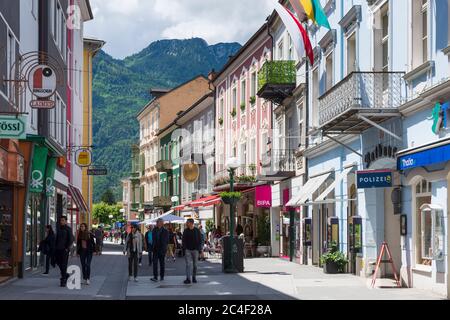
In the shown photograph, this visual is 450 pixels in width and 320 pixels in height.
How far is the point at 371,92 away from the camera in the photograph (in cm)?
1998

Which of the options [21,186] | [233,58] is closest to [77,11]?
[233,58]

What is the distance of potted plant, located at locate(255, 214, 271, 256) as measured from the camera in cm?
3719

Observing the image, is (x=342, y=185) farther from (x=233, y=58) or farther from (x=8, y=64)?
(x=233, y=58)

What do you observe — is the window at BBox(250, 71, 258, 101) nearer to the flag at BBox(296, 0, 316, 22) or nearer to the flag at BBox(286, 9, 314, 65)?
the flag at BBox(286, 9, 314, 65)

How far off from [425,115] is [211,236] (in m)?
31.7

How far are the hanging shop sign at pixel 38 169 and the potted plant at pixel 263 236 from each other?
49.1 feet

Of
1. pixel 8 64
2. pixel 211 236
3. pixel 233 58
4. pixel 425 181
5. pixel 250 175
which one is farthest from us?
pixel 211 236

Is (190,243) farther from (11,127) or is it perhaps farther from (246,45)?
(246,45)

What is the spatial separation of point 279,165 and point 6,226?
51.9ft

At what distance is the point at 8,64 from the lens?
21.5 metres

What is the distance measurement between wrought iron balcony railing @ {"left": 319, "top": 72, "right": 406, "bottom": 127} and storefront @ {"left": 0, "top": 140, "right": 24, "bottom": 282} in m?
8.24

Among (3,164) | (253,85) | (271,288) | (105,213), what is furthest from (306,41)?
(105,213)

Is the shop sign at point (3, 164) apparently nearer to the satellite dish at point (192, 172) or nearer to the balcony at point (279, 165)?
the balcony at point (279, 165)

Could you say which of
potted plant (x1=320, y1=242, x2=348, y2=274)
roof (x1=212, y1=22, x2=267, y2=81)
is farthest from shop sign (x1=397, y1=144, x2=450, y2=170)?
roof (x1=212, y1=22, x2=267, y2=81)
